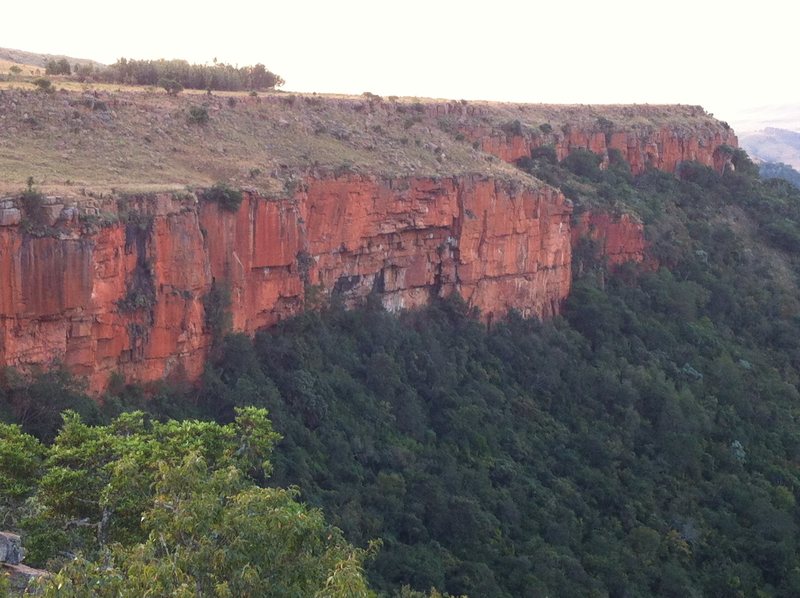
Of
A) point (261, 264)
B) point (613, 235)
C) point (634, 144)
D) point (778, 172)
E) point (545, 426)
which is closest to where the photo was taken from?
point (261, 264)

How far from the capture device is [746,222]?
48.5 meters

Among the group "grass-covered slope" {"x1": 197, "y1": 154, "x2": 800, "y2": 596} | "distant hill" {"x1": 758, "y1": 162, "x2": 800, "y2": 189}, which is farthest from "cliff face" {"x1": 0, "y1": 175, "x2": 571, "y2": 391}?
"distant hill" {"x1": 758, "y1": 162, "x2": 800, "y2": 189}

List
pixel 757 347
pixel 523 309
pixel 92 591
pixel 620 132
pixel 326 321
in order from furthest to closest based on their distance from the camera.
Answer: pixel 620 132, pixel 757 347, pixel 523 309, pixel 326 321, pixel 92 591

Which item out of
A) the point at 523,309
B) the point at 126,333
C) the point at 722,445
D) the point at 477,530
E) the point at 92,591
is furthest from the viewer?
the point at 523,309

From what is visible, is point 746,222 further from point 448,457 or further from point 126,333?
point 126,333

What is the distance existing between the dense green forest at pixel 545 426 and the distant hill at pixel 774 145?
396 feet

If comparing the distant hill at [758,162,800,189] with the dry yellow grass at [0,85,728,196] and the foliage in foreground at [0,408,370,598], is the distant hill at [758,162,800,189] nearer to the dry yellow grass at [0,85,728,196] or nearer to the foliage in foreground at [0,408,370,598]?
the dry yellow grass at [0,85,728,196]

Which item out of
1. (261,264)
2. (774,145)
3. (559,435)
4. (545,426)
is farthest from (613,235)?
(774,145)

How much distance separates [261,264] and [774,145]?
156 metres

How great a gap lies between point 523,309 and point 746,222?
17306 millimetres

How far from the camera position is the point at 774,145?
167750mm

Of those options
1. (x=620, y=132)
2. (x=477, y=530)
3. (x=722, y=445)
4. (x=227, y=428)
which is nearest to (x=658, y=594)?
(x=477, y=530)

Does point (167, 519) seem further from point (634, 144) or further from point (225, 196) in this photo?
point (634, 144)

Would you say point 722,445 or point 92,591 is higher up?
point 92,591
